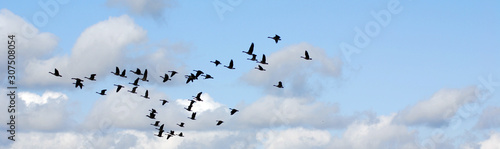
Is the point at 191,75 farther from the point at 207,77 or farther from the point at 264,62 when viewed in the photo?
the point at 264,62

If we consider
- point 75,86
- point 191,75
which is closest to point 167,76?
point 191,75

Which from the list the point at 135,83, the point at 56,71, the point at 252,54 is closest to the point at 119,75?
the point at 135,83

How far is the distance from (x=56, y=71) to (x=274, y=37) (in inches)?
1546

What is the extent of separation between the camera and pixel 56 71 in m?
173

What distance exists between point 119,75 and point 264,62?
2851cm

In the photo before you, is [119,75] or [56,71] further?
[119,75]

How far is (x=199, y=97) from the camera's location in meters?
191

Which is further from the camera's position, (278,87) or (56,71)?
(278,87)

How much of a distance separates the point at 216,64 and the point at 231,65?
9.26ft

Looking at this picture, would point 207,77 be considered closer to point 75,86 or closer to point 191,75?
point 191,75

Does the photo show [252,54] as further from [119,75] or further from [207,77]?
[119,75]

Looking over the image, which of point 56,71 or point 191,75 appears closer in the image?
point 56,71

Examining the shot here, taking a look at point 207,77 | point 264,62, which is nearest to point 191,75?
point 207,77

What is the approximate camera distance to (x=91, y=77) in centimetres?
18050
